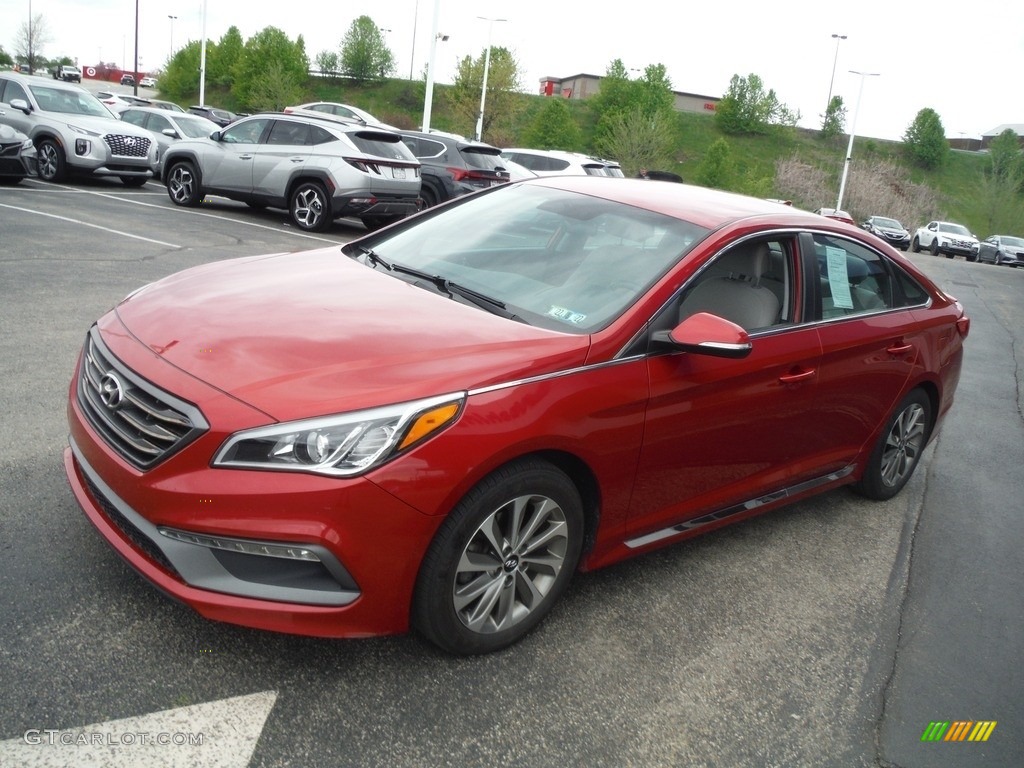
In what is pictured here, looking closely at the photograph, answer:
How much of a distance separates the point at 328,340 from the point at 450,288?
0.80 m

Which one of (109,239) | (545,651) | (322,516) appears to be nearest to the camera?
(322,516)

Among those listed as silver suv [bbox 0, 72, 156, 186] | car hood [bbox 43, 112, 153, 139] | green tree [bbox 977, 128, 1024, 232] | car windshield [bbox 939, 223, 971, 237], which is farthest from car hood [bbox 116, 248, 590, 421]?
green tree [bbox 977, 128, 1024, 232]

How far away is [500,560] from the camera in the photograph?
3.13 metres

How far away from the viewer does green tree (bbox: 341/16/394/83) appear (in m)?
97.9

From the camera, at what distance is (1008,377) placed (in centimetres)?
994

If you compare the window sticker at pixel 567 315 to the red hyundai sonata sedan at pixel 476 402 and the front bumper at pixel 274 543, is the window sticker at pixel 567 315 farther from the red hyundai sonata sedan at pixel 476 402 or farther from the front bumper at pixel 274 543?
the front bumper at pixel 274 543

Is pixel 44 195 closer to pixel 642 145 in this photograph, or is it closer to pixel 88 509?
pixel 88 509

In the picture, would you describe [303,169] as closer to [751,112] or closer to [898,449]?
[898,449]

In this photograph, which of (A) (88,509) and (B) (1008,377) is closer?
(A) (88,509)

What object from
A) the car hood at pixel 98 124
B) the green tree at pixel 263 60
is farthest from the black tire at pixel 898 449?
the green tree at pixel 263 60

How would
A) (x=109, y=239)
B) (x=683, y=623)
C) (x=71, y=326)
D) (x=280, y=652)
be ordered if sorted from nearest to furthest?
(x=280, y=652) → (x=683, y=623) → (x=71, y=326) → (x=109, y=239)

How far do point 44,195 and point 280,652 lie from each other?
1383 centimetres

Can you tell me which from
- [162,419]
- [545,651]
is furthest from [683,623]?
[162,419]

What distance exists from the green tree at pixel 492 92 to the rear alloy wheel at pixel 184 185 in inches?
1488
